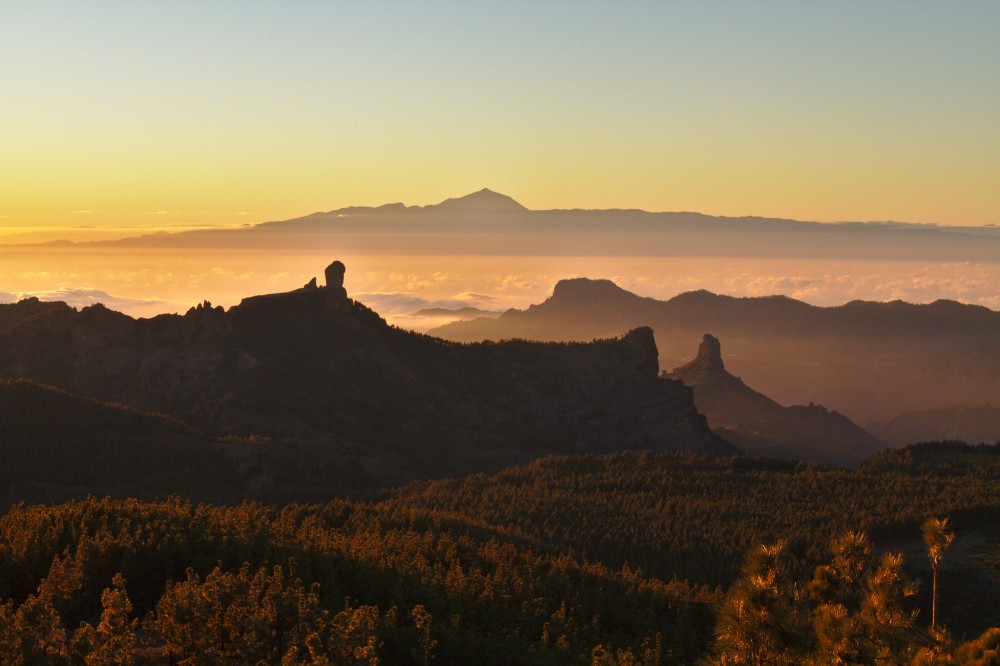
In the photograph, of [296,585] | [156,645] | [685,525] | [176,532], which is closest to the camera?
[156,645]

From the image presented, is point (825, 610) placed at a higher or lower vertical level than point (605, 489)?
higher

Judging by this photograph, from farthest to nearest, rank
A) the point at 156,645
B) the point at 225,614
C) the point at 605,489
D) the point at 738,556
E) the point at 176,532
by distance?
the point at 605,489 → the point at 738,556 → the point at 176,532 → the point at 156,645 → the point at 225,614

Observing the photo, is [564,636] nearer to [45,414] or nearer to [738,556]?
[738,556]

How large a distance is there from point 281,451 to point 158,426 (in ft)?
71.3

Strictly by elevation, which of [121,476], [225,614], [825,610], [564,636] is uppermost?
[825,610]

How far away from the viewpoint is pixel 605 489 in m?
161

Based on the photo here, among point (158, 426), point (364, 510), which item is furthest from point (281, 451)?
point (364, 510)

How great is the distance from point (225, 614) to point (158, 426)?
159 m

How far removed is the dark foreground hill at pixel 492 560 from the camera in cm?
5041

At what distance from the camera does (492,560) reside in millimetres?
93250

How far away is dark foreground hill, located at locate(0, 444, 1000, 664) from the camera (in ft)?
165

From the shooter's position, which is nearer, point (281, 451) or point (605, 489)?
point (605, 489)

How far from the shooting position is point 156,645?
50344 millimetres

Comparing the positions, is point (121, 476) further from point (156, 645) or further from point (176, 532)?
point (156, 645)
